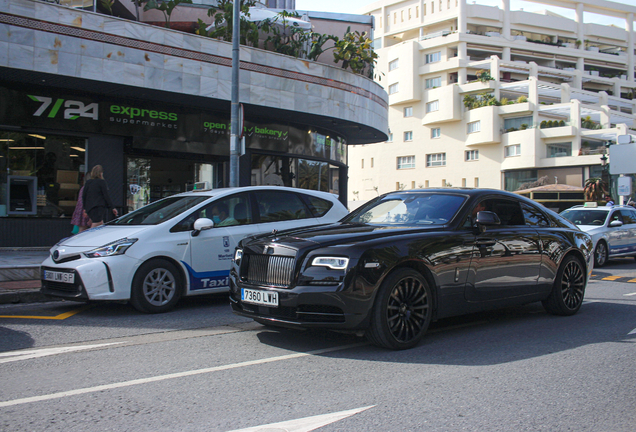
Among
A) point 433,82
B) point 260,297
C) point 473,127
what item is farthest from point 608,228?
point 433,82

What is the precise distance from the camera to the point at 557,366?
468 centimetres

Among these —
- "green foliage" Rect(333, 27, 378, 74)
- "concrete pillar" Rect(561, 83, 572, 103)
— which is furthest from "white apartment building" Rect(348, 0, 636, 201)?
"green foliage" Rect(333, 27, 378, 74)

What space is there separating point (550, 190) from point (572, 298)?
45663mm

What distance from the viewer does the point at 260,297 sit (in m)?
5.14

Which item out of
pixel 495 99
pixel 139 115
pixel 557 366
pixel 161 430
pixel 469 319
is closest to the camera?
pixel 161 430

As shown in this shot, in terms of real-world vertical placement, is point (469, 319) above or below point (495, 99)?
below

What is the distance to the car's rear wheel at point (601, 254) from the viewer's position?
14656 mm

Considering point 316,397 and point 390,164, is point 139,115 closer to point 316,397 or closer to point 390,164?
point 316,397

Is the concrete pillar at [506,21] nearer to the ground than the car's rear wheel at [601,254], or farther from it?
farther from it

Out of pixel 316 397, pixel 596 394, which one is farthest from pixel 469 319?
pixel 316 397

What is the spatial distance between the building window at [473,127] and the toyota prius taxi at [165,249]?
55438 millimetres

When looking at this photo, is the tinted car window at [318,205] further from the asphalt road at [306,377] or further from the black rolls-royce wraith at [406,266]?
the asphalt road at [306,377]

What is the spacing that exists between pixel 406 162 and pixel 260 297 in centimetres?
6466

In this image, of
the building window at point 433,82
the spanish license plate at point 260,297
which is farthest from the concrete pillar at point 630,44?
the spanish license plate at point 260,297
